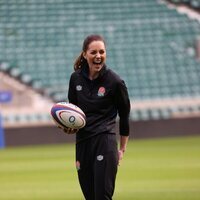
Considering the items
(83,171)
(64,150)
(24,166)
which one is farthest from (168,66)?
(83,171)

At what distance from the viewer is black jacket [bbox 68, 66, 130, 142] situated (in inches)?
265

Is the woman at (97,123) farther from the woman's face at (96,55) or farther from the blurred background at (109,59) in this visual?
the blurred background at (109,59)

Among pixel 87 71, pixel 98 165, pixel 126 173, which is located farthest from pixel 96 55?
pixel 126 173

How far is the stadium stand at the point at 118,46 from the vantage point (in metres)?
28.1

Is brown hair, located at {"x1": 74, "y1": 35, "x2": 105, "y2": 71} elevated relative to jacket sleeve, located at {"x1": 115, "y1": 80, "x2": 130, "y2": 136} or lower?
elevated

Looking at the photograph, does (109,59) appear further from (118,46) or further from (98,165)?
(98,165)

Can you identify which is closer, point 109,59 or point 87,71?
point 87,71

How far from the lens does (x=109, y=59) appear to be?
97.5 ft

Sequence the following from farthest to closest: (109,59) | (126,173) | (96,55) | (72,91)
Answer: (109,59)
(126,173)
(72,91)
(96,55)

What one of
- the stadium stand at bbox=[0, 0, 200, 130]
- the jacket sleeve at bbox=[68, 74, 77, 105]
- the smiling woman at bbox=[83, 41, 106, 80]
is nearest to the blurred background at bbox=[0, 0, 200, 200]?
the stadium stand at bbox=[0, 0, 200, 130]

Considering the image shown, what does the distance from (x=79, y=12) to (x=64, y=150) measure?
9.94 metres

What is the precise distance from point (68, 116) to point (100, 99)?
30 centimetres

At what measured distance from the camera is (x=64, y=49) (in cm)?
2978

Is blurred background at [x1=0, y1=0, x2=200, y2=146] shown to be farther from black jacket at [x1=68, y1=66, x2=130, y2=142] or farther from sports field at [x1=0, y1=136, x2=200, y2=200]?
black jacket at [x1=68, y1=66, x2=130, y2=142]
